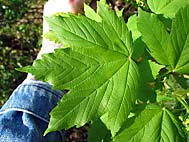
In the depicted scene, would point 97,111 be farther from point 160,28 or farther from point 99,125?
point 160,28

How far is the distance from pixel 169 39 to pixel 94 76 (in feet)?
0.57

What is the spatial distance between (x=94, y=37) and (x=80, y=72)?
0.28 ft

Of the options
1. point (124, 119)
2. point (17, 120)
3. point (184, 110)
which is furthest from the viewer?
point (17, 120)

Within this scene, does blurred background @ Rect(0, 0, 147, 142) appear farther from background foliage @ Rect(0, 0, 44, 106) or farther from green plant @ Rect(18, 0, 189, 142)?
green plant @ Rect(18, 0, 189, 142)

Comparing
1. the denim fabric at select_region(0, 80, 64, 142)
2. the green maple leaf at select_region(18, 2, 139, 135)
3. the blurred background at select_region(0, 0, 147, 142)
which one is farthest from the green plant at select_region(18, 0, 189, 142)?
the blurred background at select_region(0, 0, 147, 142)

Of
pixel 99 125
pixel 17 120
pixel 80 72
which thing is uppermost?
pixel 80 72

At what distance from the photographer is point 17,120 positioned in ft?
4.33

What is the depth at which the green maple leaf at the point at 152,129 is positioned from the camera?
85 cm

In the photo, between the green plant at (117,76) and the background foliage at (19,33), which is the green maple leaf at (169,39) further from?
the background foliage at (19,33)

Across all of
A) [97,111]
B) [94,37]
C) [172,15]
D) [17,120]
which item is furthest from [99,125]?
[17,120]

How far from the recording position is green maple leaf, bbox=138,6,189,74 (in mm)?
861

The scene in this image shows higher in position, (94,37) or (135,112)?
(94,37)

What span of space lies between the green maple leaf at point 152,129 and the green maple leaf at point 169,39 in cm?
11

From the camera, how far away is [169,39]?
2.86 feet
